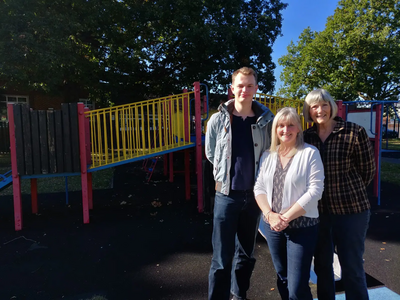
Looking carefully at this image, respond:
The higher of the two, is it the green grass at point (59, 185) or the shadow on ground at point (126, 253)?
the green grass at point (59, 185)

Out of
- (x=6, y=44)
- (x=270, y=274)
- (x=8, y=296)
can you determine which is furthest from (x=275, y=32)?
(x=8, y=296)

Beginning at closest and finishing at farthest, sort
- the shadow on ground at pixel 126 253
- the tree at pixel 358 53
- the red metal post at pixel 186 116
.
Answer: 1. the shadow on ground at pixel 126 253
2. the red metal post at pixel 186 116
3. the tree at pixel 358 53

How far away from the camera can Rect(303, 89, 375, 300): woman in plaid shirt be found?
6.26 feet

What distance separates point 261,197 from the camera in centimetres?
197

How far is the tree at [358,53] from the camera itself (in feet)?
68.1

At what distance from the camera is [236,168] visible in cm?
217

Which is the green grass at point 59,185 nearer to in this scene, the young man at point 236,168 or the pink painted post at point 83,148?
the pink painted post at point 83,148

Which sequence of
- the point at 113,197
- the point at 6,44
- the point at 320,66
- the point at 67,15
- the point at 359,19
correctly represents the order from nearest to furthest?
the point at 113,197
the point at 6,44
the point at 67,15
the point at 359,19
the point at 320,66

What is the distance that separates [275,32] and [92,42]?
10.0 m

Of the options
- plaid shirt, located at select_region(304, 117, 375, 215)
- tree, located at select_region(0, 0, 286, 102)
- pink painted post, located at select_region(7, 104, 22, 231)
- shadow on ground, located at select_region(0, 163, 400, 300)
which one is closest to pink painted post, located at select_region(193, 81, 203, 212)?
shadow on ground, located at select_region(0, 163, 400, 300)

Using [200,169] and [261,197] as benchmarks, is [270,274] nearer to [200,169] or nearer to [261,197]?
[261,197]

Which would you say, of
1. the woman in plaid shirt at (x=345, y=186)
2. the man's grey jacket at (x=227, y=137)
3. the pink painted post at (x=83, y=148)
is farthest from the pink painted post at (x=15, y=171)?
the woman in plaid shirt at (x=345, y=186)

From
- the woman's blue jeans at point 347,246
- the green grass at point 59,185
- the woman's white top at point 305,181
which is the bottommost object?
the green grass at point 59,185

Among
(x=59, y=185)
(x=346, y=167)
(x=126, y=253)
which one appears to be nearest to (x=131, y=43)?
(x=59, y=185)
